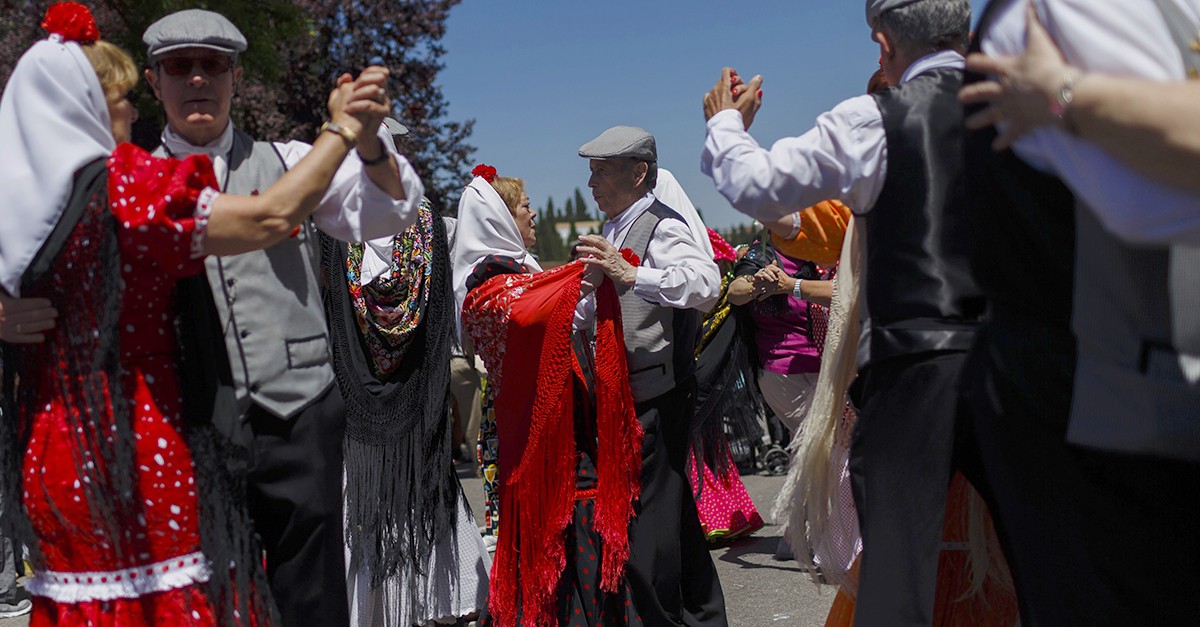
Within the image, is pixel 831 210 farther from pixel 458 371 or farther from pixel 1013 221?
pixel 458 371

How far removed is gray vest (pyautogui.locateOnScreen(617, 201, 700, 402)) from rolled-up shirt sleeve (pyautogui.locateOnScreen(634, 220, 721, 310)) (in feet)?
0.17

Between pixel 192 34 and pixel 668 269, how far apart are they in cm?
187

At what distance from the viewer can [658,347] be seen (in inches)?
172

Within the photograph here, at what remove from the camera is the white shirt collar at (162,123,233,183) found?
300cm

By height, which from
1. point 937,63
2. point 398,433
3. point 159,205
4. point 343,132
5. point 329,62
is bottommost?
point 398,433

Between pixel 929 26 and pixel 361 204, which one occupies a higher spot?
pixel 929 26

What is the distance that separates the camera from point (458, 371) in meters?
10.5

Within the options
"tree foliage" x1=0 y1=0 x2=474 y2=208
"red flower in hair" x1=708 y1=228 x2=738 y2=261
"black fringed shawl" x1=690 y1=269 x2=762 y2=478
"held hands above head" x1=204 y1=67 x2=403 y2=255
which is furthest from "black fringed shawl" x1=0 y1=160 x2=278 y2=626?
"tree foliage" x1=0 y1=0 x2=474 y2=208

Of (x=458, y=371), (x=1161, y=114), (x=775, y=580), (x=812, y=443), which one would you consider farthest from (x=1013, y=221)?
(x=458, y=371)

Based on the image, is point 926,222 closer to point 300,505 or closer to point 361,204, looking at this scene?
point 361,204

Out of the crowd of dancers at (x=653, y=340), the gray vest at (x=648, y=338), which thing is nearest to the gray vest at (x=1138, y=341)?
the crowd of dancers at (x=653, y=340)

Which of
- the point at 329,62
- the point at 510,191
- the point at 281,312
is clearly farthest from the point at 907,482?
the point at 329,62

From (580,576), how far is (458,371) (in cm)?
633

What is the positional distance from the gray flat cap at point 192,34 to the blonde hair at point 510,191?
7.10 ft
